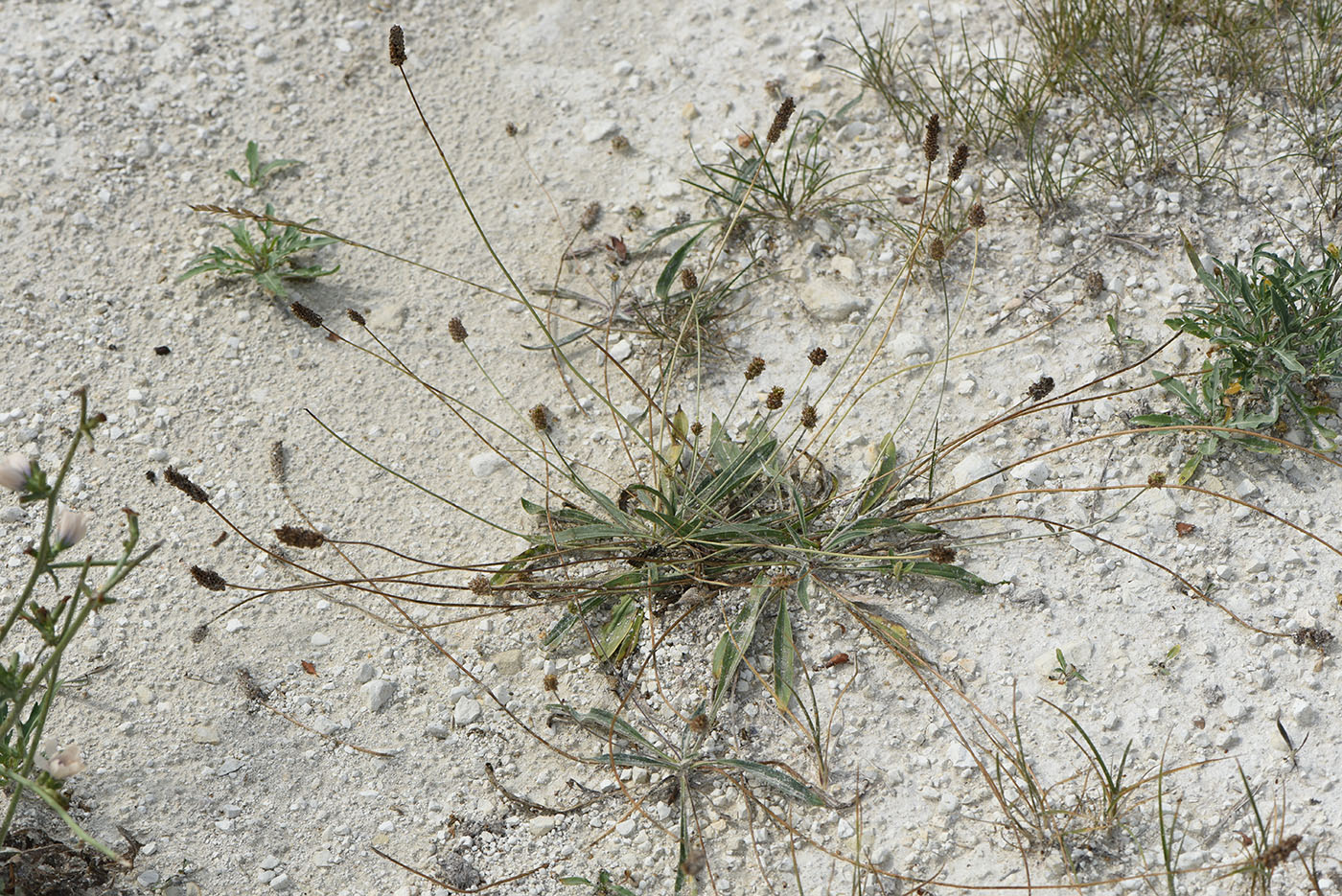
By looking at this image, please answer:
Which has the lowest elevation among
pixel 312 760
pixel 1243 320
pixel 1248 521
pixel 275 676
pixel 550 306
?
pixel 312 760

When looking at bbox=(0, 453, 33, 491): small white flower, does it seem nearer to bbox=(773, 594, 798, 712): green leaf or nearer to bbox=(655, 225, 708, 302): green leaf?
bbox=(773, 594, 798, 712): green leaf

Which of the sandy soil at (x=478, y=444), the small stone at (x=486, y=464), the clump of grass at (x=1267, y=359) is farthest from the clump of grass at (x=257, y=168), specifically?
the clump of grass at (x=1267, y=359)

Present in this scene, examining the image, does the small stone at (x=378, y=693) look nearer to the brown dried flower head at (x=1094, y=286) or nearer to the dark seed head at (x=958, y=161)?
the dark seed head at (x=958, y=161)

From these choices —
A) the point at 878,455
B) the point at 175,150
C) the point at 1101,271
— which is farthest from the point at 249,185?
the point at 1101,271

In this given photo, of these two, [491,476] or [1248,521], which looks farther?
[491,476]

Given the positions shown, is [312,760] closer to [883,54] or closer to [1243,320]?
[1243,320]

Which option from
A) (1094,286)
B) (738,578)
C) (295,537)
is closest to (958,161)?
(1094,286)

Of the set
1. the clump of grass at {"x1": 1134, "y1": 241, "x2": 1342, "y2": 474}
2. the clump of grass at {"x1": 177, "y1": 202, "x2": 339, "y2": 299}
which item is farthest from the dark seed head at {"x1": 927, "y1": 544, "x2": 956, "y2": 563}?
the clump of grass at {"x1": 177, "y1": 202, "x2": 339, "y2": 299}

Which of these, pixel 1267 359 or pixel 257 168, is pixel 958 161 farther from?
pixel 257 168
